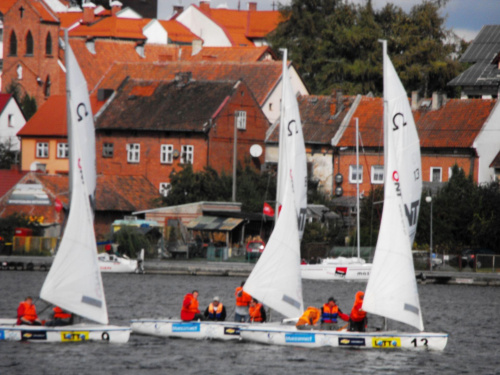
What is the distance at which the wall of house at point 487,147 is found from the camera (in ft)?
239

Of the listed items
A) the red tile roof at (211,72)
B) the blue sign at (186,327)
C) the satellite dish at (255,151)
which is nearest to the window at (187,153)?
the satellite dish at (255,151)

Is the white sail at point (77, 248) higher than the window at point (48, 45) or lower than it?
lower

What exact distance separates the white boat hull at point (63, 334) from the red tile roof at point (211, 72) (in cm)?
5640

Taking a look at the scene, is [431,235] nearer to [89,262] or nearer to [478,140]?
[478,140]

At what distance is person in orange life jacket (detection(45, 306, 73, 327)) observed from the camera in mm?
31156

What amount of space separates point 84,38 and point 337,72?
34.4 m

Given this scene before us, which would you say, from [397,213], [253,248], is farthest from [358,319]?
[253,248]

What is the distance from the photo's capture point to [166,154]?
8156cm

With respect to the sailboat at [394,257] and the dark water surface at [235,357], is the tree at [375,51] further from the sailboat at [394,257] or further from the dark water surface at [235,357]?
the sailboat at [394,257]

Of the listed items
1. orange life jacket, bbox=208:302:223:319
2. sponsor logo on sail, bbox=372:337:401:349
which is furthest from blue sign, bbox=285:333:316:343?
orange life jacket, bbox=208:302:223:319

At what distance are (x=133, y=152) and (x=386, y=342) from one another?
176ft

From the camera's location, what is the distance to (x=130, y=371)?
1149 inches

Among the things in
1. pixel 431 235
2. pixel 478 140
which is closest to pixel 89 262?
pixel 431 235

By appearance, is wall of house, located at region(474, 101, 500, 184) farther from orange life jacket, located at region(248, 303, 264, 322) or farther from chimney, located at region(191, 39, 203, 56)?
orange life jacket, located at region(248, 303, 264, 322)
